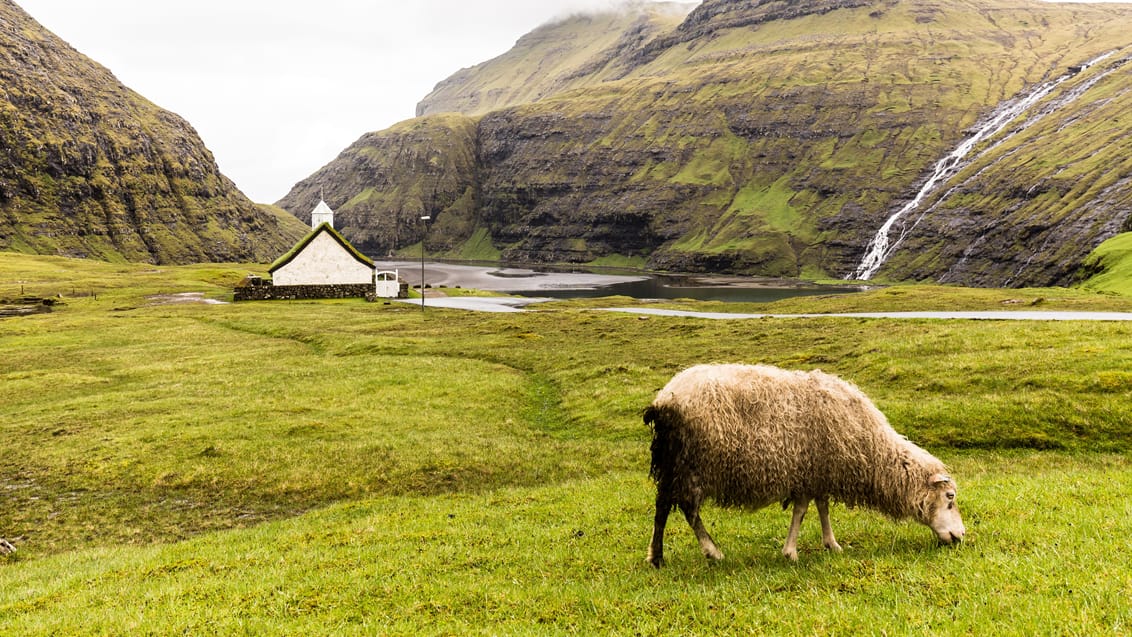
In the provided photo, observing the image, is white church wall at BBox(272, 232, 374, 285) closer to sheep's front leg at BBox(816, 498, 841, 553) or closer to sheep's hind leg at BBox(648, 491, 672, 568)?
sheep's hind leg at BBox(648, 491, 672, 568)

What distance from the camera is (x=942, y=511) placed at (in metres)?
11.0

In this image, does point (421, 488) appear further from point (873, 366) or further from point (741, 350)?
point (741, 350)

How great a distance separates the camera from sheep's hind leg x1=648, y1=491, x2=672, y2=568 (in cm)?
1158

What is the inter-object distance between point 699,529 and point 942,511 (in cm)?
432

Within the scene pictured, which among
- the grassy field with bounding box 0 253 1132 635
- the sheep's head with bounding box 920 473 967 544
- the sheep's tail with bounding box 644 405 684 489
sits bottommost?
the grassy field with bounding box 0 253 1132 635

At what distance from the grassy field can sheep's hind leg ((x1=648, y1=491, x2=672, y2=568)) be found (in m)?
0.32

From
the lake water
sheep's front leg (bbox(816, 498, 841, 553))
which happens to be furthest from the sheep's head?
the lake water

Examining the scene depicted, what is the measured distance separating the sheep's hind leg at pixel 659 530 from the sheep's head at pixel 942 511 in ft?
15.2

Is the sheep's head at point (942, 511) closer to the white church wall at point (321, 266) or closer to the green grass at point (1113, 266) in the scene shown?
the white church wall at point (321, 266)

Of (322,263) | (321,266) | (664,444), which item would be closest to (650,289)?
Answer: (322,263)

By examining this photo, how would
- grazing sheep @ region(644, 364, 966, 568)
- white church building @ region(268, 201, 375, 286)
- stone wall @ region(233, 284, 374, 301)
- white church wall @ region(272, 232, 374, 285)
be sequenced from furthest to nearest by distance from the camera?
white church wall @ region(272, 232, 374, 285) < white church building @ region(268, 201, 375, 286) < stone wall @ region(233, 284, 374, 301) < grazing sheep @ region(644, 364, 966, 568)

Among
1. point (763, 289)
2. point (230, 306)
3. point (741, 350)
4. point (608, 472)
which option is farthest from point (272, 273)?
point (763, 289)

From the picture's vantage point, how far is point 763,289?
175625 mm

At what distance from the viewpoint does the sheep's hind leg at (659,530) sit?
11578mm
